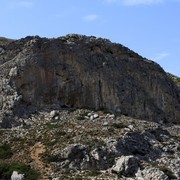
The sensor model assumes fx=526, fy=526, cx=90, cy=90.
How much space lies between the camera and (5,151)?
47.4 meters

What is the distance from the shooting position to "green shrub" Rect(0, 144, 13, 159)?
46.7 m

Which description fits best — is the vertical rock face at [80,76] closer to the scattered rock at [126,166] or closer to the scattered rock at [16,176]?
the scattered rock at [16,176]

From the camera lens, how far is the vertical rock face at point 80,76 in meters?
57.9

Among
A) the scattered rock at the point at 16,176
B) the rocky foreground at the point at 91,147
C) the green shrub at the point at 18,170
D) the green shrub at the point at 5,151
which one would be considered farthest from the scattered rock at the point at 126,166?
the green shrub at the point at 5,151

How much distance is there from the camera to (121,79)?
213 ft

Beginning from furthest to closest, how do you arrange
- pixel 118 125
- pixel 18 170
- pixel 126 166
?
pixel 118 125
pixel 126 166
pixel 18 170

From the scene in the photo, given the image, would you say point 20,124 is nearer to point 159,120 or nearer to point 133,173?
point 133,173

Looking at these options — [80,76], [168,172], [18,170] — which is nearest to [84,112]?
[80,76]

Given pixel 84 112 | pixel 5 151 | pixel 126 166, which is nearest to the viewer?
pixel 126 166

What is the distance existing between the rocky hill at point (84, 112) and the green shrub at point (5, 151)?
0.10 meters

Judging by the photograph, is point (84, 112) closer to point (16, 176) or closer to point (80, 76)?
point (80, 76)

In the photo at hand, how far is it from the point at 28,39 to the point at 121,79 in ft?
40.6

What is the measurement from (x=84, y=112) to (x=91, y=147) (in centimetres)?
1043

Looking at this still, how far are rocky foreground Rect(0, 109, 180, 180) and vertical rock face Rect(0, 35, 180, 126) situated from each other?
3.84 metres
